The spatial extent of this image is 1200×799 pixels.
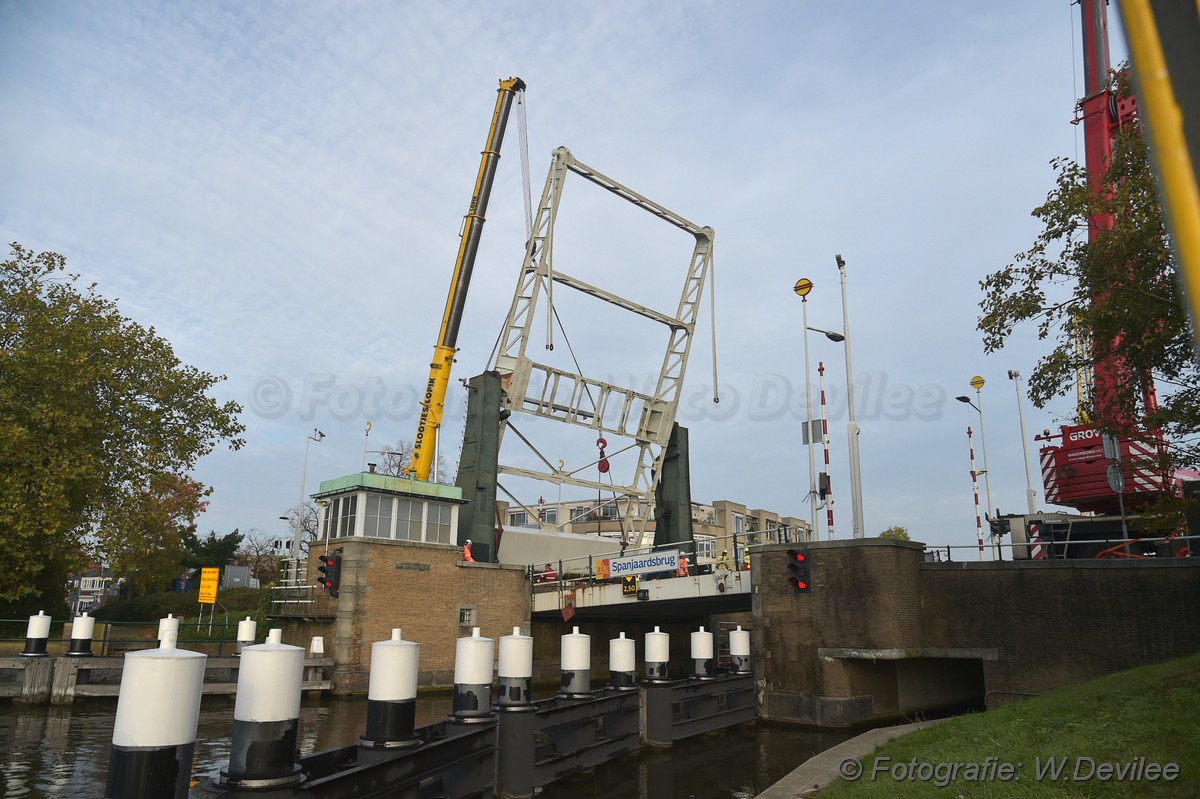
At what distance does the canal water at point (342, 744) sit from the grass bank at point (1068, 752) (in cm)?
277

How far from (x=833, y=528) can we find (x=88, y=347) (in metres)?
23.3

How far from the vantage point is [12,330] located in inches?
989

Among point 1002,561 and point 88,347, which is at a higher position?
point 88,347

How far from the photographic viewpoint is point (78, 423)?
2467 cm

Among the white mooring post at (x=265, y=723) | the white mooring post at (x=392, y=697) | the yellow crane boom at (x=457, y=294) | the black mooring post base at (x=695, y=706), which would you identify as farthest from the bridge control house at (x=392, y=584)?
the white mooring post at (x=265, y=723)

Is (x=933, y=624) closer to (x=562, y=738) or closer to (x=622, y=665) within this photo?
(x=622, y=665)

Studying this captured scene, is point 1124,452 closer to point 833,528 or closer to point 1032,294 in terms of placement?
point 833,528

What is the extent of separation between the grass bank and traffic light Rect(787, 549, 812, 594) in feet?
27.4

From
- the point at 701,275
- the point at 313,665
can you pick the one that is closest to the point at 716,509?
the point at 701,275

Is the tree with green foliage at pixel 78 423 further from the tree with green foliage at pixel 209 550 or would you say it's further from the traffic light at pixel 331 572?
the tree with green foliage at pixel 209 550

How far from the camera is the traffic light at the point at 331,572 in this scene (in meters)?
25.0

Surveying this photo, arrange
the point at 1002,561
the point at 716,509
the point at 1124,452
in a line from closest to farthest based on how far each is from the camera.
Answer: the point at 1002,561
the point at 1124,452
the point at 716,509

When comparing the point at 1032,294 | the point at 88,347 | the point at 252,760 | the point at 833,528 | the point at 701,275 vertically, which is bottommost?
the point at 252,760

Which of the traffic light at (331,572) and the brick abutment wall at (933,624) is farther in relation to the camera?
the traffic light at (331,572)
